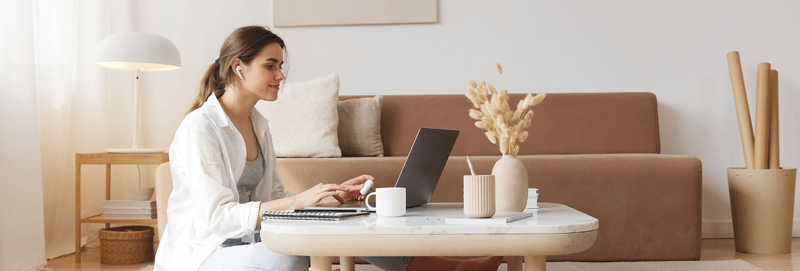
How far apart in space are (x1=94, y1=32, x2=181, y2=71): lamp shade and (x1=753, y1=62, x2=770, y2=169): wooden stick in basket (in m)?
2.77

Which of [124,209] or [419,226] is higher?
[419,226]

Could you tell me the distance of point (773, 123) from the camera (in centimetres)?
280

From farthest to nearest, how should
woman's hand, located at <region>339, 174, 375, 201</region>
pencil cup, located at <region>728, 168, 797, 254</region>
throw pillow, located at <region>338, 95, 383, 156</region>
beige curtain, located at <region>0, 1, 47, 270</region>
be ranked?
throw pillow, located at <region>338, 95, 383, 156</region> → pencil cup, located at <region>728, 168, 797, 254</region> → beige curtain, located at <region>0, 1, 47, 270</region> → woman's hand, located at <region>339, 174, 375, 201</region>

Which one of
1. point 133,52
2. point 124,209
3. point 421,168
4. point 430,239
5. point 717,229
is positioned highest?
point 133,52

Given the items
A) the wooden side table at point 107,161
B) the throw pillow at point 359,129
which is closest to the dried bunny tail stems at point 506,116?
the throw pillow at point 359,129

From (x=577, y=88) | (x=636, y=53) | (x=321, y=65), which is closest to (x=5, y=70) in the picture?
(x=321, y=65)

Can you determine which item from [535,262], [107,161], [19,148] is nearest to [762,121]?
[535,262]

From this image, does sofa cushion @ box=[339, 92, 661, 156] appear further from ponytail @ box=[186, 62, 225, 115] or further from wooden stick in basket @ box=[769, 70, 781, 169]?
ponytail @ box=[186, 62, 225, 115]

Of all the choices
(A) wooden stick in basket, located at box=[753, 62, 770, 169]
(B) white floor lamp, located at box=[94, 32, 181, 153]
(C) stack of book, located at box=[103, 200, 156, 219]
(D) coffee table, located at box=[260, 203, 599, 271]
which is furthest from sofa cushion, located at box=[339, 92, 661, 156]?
(D) coffee table, located at box=[260, 203, 599, 271]

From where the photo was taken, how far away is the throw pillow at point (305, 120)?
2623 mm

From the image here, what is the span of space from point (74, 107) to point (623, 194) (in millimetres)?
2661

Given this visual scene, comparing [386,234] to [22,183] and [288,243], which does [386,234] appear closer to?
[288,243]

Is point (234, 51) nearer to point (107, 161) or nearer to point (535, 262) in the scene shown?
point (535, 262)

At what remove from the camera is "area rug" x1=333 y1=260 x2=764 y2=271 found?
2254mm
